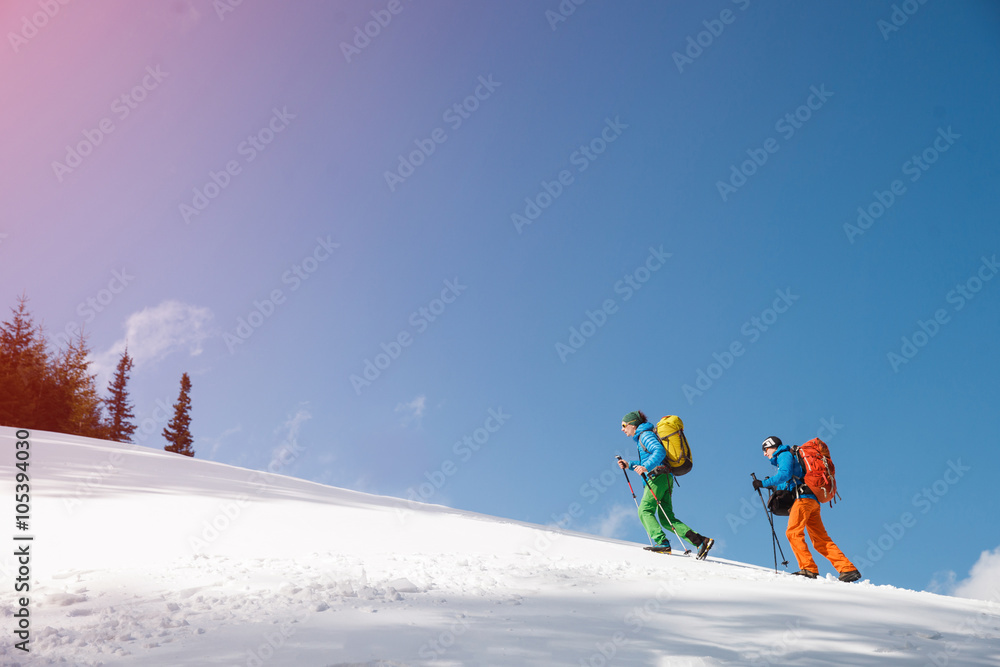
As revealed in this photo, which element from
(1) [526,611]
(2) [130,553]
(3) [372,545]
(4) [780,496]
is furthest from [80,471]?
(4) [780,496]

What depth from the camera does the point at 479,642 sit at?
3.77 meters

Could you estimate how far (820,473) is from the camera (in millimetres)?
8281

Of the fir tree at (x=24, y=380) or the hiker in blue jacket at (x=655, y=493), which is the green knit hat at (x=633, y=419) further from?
the fir tree at (x=24, y=380)

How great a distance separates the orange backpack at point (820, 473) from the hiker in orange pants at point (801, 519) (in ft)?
0.28

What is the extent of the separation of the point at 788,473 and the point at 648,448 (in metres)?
1.92

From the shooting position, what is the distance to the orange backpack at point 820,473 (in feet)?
27.1

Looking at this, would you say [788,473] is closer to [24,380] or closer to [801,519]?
[801,519]

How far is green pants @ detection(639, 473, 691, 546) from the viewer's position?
8719 mm

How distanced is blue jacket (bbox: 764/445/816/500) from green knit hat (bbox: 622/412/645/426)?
6.52ft
